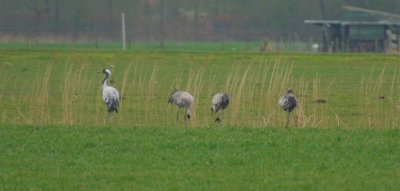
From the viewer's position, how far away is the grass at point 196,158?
1504cm

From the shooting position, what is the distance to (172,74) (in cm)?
4088

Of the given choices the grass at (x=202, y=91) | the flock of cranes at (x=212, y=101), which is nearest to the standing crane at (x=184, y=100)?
the flock of cranes at (x=212, y=101)

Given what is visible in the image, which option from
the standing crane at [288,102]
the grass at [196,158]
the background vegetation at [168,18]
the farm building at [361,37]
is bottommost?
the grass at [196,158]

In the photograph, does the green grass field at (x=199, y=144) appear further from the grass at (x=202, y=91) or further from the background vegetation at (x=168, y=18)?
the background vegetation at (x=168, y=18)

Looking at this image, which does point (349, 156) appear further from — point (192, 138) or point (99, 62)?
point (99, 62)

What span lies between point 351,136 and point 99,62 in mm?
30680

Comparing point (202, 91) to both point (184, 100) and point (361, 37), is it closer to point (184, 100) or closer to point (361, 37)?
point (184, 100)

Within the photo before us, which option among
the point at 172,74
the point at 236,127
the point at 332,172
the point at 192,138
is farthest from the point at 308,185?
the point at 172,74

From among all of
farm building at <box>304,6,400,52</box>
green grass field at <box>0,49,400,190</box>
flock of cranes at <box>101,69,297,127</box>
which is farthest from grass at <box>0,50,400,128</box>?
farm building at <box>304,6,400,52</box>

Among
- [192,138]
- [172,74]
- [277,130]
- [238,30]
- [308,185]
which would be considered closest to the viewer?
[308,185]

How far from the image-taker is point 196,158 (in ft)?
55.9

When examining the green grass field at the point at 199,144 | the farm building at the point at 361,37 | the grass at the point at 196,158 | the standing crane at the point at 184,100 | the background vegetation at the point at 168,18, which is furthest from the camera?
the background vegetation at the point at 168,18

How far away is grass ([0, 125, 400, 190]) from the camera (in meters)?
15.0

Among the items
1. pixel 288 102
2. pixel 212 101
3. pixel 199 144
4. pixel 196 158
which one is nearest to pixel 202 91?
pixel 212 101
